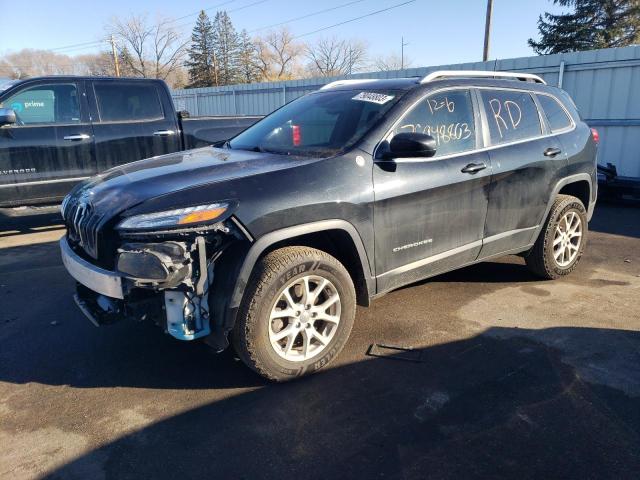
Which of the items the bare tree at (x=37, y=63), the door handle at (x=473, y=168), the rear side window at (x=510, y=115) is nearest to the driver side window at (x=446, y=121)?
the door handle at (x=473, y=168)

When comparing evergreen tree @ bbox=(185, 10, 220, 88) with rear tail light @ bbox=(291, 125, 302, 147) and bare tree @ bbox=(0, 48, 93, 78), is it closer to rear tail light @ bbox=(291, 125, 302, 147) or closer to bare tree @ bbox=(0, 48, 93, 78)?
bare tree @ bbox=(0, 48, 93, 78)

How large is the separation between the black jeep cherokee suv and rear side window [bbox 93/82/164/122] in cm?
344

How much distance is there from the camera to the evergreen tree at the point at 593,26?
29156 mm

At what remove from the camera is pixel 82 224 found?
10.2 feet

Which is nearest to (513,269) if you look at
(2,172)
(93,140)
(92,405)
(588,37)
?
(92,405)

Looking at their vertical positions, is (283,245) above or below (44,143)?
below

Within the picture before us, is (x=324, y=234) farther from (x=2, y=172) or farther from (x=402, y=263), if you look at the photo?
(x=2, y=172)

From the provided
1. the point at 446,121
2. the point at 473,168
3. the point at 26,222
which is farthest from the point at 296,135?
the point at 26,222

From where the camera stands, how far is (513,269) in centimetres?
537

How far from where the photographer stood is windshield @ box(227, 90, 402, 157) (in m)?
3.59

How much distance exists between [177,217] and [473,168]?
230cm

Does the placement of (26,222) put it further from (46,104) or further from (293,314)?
(293,314)

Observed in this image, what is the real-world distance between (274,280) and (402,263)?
3.56ft

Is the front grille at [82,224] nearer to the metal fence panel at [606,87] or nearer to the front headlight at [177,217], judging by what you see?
the front headlight at [177,217]
